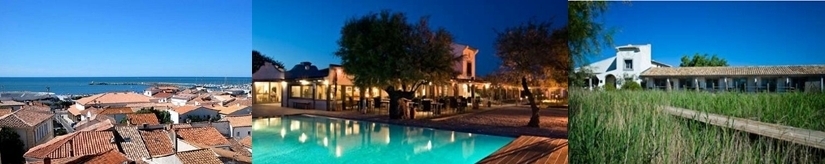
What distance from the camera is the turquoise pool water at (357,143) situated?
433 cm

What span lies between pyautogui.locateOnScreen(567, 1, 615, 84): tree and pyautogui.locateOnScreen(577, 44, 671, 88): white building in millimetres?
80

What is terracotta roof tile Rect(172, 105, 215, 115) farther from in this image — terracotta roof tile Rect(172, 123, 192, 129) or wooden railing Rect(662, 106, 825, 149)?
wooden railing Rect(662, 106, 825, 149)

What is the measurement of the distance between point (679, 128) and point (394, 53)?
1904 millimetres

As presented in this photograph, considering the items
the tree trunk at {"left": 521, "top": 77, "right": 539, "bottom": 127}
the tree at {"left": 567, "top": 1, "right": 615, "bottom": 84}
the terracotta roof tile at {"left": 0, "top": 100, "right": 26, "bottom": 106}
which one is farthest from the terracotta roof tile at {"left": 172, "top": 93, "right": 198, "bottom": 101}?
the tree at {"left": 567, "top": 1, "right": 615, "bottom": 84}

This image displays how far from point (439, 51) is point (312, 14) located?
827 millimetres

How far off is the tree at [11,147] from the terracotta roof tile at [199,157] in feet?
2.93

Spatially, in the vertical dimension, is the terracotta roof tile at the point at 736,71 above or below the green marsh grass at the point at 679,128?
above

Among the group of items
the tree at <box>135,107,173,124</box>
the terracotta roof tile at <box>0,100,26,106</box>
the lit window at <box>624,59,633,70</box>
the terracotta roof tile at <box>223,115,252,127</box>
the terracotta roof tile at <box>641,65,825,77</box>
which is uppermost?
the lit window at <box>624,59,633,70</box>

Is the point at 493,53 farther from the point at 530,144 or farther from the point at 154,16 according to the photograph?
the point at 154,16

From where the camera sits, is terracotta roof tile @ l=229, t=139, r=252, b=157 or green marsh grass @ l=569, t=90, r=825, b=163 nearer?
green marsh grass @ l=569, t=90, r=825, b=163

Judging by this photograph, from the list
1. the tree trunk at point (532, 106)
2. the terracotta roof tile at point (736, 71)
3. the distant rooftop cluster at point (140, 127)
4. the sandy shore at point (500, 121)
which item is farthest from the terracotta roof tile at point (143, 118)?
the terracotta roof tile at point (736, 71)

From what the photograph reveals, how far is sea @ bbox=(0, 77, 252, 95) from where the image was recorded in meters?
4.10

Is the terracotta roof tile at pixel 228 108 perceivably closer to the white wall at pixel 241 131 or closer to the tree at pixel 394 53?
the white wall at pixel 241 131

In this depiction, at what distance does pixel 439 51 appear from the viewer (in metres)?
4.41
